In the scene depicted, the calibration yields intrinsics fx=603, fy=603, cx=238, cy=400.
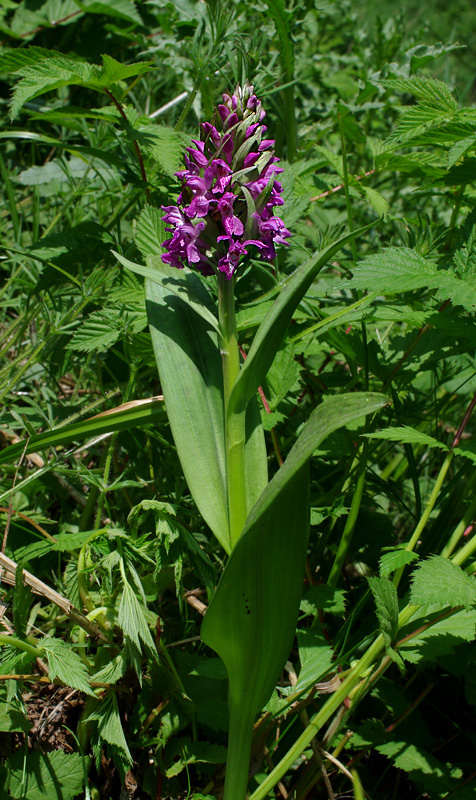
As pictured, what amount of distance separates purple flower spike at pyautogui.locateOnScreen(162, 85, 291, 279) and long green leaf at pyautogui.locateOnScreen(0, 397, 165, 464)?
33cm

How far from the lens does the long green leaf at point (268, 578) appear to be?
2.98 feet

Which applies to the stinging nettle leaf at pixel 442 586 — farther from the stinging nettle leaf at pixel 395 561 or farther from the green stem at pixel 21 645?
the green stem at pixel 21 645

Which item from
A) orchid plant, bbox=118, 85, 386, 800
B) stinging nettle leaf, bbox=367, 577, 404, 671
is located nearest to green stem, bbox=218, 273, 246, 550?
orchid plant, bbox=118, 85, 386, 800

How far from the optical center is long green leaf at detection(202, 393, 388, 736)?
909 mm

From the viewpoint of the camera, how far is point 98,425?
1.28 m

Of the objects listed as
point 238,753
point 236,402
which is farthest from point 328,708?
point 236,402

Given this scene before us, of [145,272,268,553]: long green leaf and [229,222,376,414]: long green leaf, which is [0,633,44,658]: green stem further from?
[229,222,376,414]: long green leaf

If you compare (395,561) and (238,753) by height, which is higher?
(395,561)

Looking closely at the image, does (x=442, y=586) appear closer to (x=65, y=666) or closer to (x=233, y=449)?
(x=233, y=449)

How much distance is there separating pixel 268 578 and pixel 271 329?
1.45ft

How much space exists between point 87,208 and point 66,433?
128 cm

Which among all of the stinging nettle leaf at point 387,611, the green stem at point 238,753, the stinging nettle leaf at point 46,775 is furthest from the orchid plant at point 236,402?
the stinging nettle leaf at point 46,775

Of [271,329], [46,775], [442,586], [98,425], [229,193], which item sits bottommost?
[46,775]

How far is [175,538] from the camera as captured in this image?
1098mm
